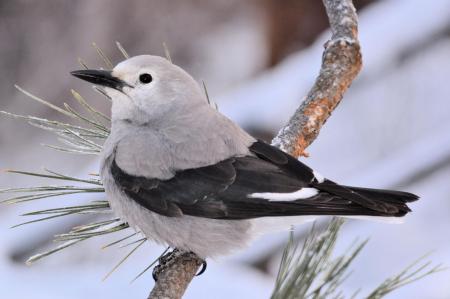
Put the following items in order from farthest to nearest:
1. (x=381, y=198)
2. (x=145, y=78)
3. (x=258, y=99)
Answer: (x=258, y=99), (x=145, y=78), (x=381, y=198)

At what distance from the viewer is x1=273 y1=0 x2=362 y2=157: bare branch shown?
150cm

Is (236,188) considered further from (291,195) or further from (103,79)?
(103,79)

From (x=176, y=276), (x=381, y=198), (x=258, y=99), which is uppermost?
(x=258, y=99)

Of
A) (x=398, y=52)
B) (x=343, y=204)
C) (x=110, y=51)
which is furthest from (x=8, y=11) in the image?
(x=343, y=204)

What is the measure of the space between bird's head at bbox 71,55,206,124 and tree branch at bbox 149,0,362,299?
0.18m

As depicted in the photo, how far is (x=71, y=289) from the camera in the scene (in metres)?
2.88

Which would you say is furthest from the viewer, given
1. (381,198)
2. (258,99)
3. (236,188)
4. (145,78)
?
(258,99)

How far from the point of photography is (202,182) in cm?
141

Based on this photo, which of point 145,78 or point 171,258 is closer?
point 171,258

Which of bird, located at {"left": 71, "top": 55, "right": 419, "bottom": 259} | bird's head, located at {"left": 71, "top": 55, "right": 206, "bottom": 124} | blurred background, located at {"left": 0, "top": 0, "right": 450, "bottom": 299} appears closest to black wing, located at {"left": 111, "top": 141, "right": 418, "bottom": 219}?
bird, located at {"left": 71, "top": 55, "right": 419, "bottom": 259}

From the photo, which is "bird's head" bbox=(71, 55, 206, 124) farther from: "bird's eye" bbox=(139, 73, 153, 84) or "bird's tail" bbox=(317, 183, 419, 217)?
"bird's tail" bbox=(317, 183, 419, 217)

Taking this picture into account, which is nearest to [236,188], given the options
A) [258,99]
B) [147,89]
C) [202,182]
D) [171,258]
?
[202,182]

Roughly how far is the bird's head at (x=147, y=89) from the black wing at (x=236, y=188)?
146 millimetres

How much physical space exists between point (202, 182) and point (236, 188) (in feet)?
0.19
